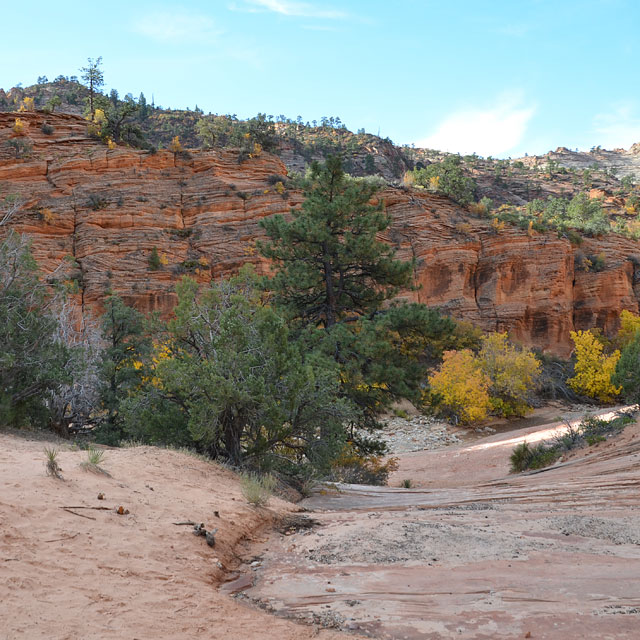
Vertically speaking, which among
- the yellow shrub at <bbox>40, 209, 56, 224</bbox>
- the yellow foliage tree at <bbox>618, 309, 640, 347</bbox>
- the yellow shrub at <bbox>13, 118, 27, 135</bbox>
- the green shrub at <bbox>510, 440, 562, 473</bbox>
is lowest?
the green shrub at <bbox>510, 440, 562, 473</bbox>

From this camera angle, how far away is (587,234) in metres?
48.9

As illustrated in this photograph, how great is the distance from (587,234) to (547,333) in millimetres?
10943

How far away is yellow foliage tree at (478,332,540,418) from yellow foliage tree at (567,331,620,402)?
3.86 metres

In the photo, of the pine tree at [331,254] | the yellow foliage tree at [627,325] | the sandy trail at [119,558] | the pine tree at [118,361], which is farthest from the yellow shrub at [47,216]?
the yellow foliage tree at [627,325]

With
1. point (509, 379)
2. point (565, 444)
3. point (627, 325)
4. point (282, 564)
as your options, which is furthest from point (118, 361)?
point (627, 325)

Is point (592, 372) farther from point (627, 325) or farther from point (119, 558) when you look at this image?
point (119, 558)

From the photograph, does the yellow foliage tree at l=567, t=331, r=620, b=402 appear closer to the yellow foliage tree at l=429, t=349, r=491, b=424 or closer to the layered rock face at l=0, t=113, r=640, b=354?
the yellow foliage tree at l=429, t=349, r=491, b=424

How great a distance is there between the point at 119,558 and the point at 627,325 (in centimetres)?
4558

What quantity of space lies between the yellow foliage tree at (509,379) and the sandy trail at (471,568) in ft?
73.5

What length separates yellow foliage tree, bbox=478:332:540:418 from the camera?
30.7 m

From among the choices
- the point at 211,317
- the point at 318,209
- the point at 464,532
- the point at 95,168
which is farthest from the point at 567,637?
the point at 95,168

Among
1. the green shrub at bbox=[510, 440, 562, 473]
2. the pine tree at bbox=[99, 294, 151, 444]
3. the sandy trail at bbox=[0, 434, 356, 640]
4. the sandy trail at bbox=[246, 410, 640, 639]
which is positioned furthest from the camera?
the green shrub at bbox=[510, 440, 562, 473]

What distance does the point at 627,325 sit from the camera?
4275cm

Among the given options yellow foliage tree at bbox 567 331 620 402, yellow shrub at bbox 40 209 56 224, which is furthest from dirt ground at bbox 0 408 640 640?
yellow shrub at bbox 40 209 56 224
